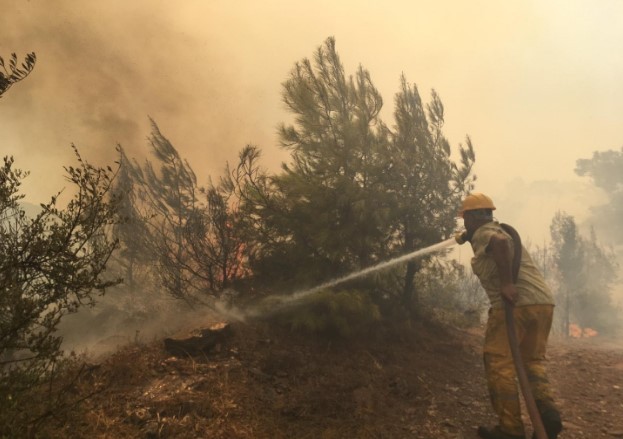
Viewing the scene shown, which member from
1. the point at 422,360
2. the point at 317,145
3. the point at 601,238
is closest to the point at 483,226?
the point at 422,360

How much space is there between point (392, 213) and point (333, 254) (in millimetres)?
1472

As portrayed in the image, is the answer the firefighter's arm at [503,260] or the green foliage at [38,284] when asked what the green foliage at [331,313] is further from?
the green foliage at [38,284]

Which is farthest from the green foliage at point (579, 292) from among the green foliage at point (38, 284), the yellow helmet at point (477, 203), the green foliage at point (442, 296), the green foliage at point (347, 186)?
the green foliage at point (38, 284)

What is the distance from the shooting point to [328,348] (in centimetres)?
577

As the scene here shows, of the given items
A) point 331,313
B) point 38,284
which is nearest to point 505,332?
point 331,313

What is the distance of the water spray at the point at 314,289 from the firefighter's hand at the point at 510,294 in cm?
228

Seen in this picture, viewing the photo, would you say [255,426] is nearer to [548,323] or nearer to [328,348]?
[328,348]

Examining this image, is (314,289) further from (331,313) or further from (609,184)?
(609,184)

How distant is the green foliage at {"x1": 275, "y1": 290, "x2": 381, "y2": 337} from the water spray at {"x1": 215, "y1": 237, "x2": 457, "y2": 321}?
0.15 metres

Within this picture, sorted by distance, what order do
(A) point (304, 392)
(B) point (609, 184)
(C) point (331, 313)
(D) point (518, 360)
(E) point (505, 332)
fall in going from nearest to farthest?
1. (D) point (518, 360)
2. (E) point (505, 332)
3. (A) point (304, 392)
4. (C) point (331, 313)
5. (B) point (609, 184)

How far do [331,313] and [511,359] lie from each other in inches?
108

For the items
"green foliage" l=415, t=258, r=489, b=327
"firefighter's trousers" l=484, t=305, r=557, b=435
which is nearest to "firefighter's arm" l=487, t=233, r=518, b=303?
"firefighter's trousers" l=484, t=305, r=557, b=435

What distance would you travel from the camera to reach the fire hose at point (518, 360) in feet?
9.82

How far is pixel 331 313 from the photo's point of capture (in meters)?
5.66
